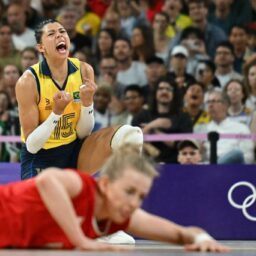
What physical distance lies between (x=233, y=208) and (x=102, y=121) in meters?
2.60

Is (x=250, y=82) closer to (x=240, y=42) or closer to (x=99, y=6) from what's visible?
(x=240, y=42)

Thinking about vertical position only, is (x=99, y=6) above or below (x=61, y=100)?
above

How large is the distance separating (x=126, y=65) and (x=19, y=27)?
5.70 feet

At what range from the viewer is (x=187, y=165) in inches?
393

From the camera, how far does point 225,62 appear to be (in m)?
11.9

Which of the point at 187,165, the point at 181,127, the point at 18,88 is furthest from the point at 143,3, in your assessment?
the point at 18,88

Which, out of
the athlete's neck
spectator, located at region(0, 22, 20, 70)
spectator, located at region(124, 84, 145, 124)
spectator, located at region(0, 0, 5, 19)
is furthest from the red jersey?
spectator, located at region(0, 0, 5, 19)

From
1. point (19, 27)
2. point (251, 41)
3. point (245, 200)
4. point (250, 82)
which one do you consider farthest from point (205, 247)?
point (19, 27)

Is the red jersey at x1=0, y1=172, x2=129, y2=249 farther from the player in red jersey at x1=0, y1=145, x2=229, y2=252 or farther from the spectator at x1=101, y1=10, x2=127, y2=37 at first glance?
the spectator at x1=101, y1=10, x2=127, y2=37

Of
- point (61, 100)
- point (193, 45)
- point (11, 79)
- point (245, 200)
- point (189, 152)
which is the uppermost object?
point (193, 45)

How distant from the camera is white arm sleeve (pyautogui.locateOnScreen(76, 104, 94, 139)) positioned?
7844mm

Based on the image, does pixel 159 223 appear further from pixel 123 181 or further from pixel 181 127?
pixel 181 127

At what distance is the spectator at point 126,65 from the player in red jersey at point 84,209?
7.01m

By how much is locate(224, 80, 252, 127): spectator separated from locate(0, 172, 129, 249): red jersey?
6200mm
